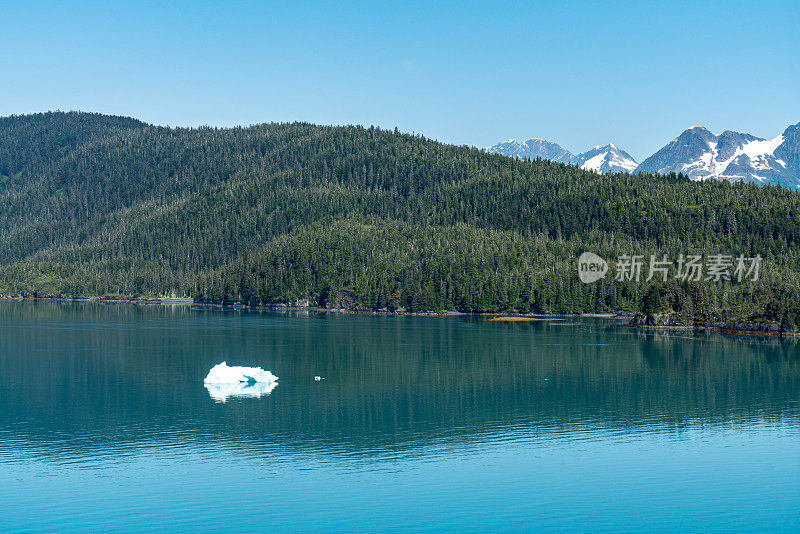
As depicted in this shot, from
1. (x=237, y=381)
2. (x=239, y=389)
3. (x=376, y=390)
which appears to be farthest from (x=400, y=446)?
(x=237, y=381)

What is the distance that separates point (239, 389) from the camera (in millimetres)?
101438

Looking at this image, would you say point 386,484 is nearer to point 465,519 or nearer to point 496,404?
point 465,519

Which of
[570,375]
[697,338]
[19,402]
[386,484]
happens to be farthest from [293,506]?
[697,338]

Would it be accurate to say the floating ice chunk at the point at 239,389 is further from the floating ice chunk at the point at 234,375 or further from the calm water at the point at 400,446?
the calm water at the point at 400,446

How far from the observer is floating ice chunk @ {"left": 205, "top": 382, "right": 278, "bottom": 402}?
97125mm

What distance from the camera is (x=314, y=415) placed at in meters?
84.7

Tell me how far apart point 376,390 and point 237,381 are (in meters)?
17.8

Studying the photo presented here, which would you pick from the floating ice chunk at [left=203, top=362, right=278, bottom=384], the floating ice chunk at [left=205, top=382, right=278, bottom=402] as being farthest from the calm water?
the floating ice chunk at [left=203, top=362, right=278, bottom=384]

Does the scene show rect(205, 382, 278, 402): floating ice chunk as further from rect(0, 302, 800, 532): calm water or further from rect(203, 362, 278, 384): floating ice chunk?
rect(0, 302, 800, 532): calm water

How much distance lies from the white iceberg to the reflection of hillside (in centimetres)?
275

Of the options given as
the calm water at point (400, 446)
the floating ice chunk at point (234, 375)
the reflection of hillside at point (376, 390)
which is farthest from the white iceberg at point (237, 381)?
the reflection of hillside at point (376, 390)

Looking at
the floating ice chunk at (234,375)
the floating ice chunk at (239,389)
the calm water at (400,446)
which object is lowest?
the calm water at (400,446)

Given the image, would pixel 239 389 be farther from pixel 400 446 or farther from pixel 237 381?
pixel 400 446

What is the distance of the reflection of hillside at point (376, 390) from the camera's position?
77.2 metres
